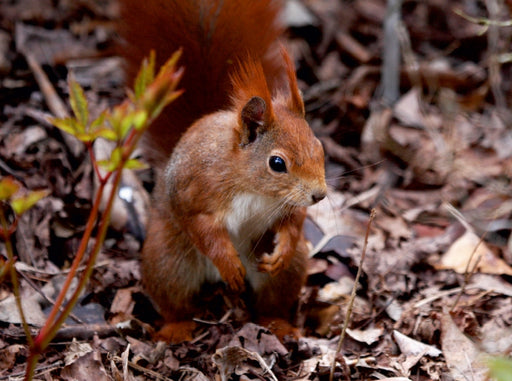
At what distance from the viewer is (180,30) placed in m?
2.98

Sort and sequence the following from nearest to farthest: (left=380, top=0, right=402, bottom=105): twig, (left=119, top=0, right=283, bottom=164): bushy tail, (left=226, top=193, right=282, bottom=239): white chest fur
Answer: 1. (left=226, top=193, right=282, bottom=239): white chest fur
2. (left=119, top=0, right=283, bottom=164): bushy tail
3. (left=380, top=0, right=402, bottom=105): twig

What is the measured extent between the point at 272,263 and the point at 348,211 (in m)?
1.36

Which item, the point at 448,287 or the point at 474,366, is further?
the point at 448,287

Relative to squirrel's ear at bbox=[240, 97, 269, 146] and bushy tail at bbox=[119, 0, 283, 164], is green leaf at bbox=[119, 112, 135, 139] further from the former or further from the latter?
bushy tail at bbox=[119, 0, 283, 164]

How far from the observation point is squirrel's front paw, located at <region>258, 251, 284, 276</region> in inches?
104

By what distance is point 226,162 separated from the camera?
254 centimetres

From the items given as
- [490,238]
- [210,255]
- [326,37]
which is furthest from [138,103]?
[326,37]

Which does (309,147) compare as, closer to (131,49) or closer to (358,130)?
(131,49)

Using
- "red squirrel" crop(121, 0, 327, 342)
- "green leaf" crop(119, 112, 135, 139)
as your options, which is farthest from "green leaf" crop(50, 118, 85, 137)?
"red squirrel" crop(121, 0, 327, 342)

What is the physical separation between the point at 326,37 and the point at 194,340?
329 cm

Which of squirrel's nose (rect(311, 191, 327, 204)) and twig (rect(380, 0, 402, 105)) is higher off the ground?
twig (rect(380, 0, 402, 105))

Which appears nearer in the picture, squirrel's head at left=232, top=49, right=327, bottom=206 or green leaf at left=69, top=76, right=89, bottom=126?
green leaf at left=69, top=76, right=89, bottom=126

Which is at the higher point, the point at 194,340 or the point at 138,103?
the point at 138,103

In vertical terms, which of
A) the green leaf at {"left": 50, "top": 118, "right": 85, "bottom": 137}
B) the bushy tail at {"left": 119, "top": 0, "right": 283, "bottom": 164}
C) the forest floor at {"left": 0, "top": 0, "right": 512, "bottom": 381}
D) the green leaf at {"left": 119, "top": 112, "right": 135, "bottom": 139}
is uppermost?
the bushy tail at {"left": 119, "top": 0, "right": 283, "bottom": 164}
